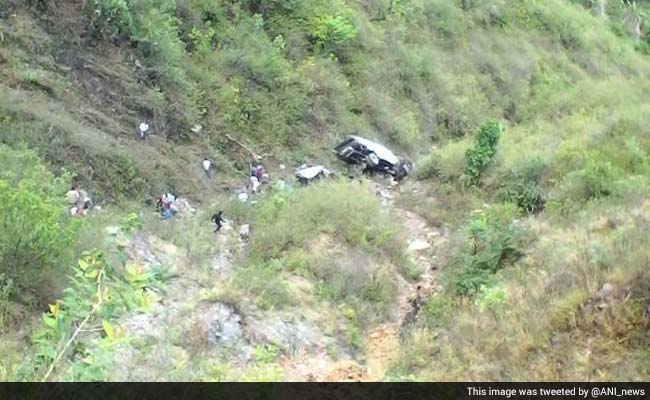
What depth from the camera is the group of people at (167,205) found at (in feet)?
26.7

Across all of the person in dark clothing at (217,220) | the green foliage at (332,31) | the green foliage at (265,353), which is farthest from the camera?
the green foliage at (332,31)

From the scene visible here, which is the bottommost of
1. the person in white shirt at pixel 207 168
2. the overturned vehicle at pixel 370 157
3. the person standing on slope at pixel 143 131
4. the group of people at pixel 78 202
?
the overturned vehicle at pixel 370 157

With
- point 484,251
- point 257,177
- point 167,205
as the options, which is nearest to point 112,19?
point 257,177

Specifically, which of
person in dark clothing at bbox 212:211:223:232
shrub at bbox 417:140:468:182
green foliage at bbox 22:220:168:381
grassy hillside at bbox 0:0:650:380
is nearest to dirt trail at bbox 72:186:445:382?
grassy hillside at bbox 0:0:650:380

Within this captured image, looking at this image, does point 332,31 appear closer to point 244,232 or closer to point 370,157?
point 370,157

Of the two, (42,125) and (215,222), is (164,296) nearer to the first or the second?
(215,222)

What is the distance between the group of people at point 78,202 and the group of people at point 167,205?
836mm

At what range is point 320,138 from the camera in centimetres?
1171

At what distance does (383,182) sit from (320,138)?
4.92 feet

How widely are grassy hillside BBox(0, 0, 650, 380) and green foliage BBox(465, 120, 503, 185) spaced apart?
2 centimetres

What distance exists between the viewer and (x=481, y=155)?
378 inches

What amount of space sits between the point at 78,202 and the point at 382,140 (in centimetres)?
641

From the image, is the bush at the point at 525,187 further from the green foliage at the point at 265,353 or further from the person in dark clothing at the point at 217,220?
the green foliage at the point at 265,353

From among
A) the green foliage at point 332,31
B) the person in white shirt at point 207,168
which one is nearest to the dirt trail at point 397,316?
the person in white shirt at point 207,168
